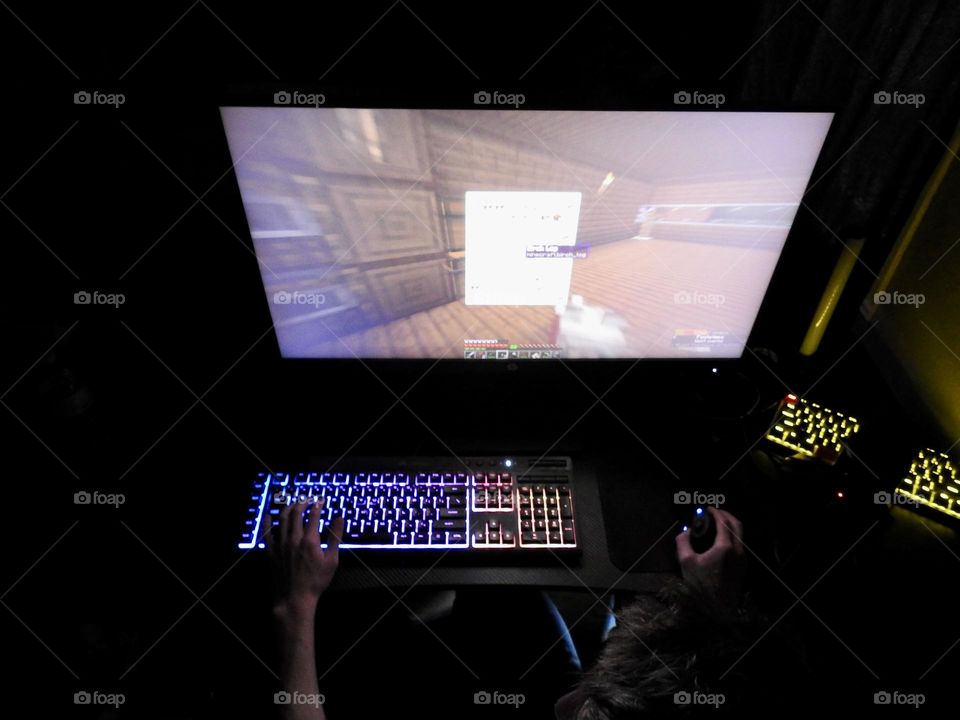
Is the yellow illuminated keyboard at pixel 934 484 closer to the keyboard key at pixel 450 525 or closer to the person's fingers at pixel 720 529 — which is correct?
the person's fingers at pixel 720 529

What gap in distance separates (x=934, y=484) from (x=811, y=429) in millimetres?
232

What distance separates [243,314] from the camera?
4.27 ft

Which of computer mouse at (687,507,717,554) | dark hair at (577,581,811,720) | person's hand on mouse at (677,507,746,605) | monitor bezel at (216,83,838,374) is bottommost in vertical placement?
dark hair at (577,581,811,720)

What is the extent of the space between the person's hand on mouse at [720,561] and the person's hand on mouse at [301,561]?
2.05 ft

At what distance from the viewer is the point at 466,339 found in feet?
3.84

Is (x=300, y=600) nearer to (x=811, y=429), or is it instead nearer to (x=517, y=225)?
(x=517, y=225)

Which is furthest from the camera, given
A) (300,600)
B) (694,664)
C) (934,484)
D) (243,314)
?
(243,314)

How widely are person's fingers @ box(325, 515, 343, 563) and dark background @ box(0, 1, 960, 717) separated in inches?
5.9

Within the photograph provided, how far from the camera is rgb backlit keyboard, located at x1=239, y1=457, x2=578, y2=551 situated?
1.03 meters

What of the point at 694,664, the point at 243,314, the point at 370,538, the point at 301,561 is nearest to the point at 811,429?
the point at 694,664

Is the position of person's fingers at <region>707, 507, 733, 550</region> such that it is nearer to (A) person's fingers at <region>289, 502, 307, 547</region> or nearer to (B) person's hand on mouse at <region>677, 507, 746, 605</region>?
(B) person's hand on mouse at <region>677, 507, 746, 605</region>

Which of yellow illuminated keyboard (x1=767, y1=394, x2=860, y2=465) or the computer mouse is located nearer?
the computer mouse

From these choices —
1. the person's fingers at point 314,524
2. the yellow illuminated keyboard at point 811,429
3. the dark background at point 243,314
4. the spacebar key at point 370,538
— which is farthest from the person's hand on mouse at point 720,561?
the person's fingers at point 314,524

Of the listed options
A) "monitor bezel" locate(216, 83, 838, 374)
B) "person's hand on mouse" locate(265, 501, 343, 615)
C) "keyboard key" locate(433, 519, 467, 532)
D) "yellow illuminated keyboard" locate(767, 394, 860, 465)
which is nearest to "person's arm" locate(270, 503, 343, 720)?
"person's hand on mouse" locate(265, 501, 343, 615)
